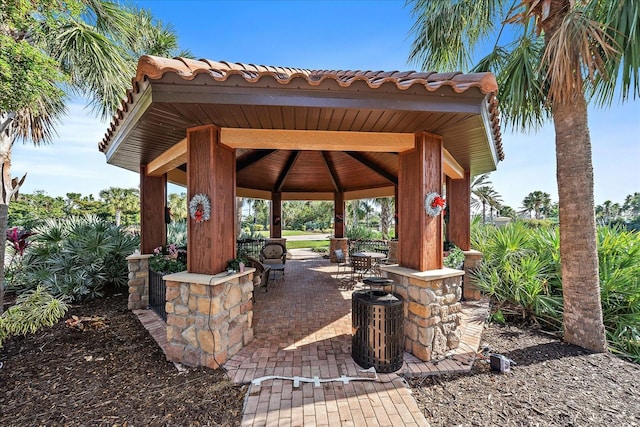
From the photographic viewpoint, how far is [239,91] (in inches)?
110

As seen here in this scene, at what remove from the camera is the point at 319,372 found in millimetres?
3162

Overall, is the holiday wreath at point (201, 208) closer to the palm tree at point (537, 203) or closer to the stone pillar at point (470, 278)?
the stone pillar at point (470, 278)

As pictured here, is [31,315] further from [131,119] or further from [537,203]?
[537,203]

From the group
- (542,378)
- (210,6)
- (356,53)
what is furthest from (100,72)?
(542,378)

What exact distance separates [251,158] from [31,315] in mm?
5380

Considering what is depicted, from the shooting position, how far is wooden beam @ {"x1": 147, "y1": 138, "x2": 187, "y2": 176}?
420 cm

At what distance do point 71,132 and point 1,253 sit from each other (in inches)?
141

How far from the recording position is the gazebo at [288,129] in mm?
2795

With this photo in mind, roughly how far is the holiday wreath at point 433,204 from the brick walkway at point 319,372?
6.58ft

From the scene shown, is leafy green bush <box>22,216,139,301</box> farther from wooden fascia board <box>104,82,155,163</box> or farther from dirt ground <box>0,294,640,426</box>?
wooden fascia board <box>104,82,155,163</box>

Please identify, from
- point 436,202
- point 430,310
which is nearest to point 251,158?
point 436,202

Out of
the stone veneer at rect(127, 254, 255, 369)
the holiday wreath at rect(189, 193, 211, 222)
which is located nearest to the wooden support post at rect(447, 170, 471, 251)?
the stone veneer at rect(127, 254, 255, 369)

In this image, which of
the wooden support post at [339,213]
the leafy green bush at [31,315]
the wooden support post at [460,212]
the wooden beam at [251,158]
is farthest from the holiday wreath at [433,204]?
the wooden support post at [339,213]

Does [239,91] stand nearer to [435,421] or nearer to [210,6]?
[435,421]
